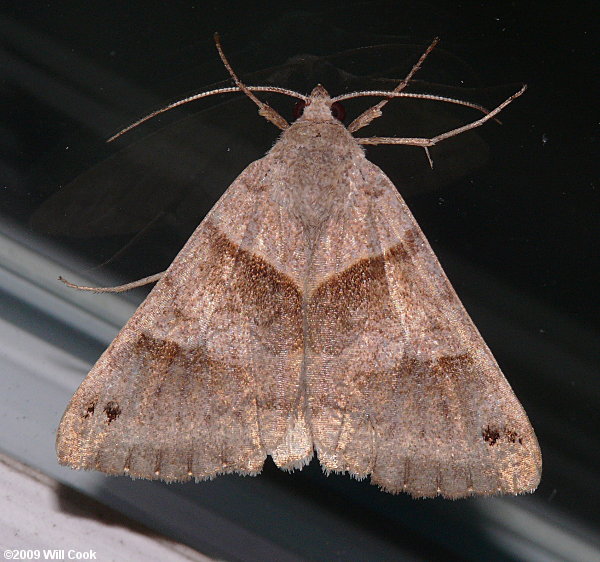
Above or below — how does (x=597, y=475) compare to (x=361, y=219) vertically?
below

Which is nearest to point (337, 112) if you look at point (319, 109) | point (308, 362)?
point (319, 109)

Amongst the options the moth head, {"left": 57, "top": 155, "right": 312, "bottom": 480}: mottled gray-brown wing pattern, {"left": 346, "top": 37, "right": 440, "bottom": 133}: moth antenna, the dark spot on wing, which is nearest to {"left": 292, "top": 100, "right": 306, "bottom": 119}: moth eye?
the moth head

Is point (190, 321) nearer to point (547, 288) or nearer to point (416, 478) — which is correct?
point (416, 478)

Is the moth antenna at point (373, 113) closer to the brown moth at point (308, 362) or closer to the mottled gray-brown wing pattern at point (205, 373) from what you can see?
the brown moth at point (308, 362)

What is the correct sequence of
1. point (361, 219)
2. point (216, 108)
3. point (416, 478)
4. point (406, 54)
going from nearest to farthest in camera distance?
point (416, 478) → point (361, 219) → point (406, 54) → point (216, 108)

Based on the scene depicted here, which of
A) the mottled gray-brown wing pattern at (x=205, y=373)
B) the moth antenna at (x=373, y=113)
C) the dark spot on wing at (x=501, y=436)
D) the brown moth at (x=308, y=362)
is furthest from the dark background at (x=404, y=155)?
the dark spot on wing at (x=501, y=436)

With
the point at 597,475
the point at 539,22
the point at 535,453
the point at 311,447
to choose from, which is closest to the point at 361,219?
the point at 311,447
